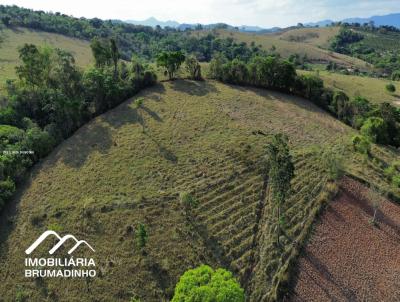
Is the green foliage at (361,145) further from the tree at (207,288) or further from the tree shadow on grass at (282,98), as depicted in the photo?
the tree at (207,288)

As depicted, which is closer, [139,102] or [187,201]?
[187,201]

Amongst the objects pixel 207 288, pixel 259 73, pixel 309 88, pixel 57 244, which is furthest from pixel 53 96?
pixel 309 88

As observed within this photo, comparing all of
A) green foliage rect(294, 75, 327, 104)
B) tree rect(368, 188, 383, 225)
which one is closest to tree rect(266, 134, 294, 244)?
tree rect(368, 188, 383, 225)

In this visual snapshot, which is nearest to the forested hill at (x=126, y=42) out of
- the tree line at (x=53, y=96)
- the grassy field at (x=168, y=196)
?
the tree line at (x=53, y=96)

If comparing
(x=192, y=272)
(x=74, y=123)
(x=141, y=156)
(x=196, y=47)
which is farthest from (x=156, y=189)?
(x=196, y=47)

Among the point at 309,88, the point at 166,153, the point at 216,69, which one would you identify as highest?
the point at 216,69

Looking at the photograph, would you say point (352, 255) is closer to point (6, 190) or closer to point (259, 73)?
point (6, 190)
